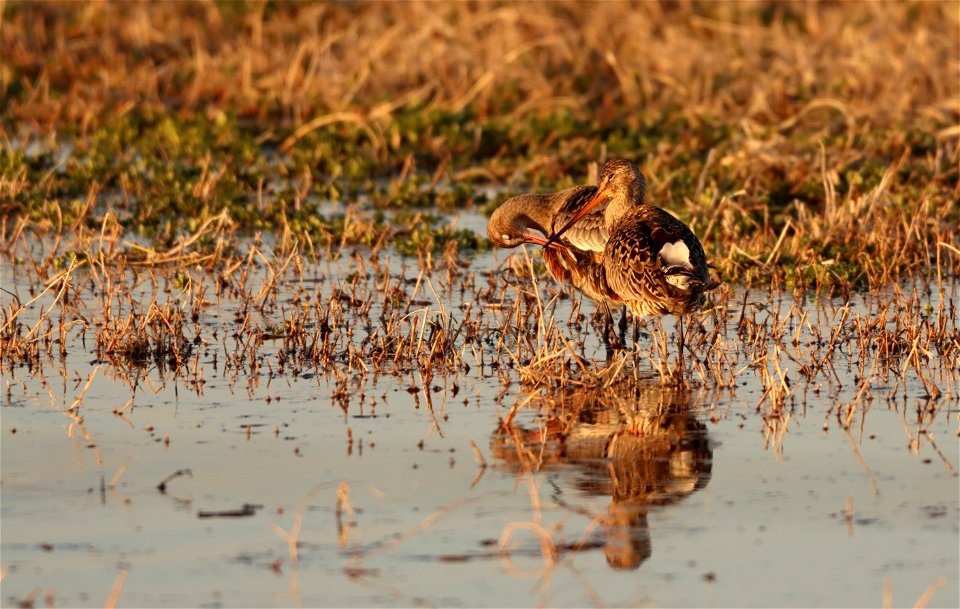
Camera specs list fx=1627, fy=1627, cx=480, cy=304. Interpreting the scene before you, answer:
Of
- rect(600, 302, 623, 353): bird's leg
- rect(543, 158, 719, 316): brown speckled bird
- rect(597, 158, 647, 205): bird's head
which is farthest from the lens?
rect(597, 158, 647, 205): bird's head

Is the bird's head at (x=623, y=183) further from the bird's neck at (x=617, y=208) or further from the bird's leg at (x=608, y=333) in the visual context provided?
the bird's leg at (x=608, y=333)

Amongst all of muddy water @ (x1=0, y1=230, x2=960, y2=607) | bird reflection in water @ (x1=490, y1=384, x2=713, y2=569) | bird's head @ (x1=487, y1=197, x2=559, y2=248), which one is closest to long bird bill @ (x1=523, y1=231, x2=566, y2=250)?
bird's head @ (x1=487, y1=197, x2=559, y2=248)

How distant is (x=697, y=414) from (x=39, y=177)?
322 inches

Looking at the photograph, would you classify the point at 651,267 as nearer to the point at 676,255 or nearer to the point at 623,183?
the point at 676,255

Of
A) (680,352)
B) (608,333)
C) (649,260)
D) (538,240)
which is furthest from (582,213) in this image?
(680,352)

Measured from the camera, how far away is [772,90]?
52.3ft

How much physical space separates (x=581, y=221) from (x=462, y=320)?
1022 millimetres

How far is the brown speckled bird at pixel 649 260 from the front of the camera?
8859 millimetres

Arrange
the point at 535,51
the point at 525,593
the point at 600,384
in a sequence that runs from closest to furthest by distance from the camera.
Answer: the point at 525,593
the point at 600,384
the point at 535,51

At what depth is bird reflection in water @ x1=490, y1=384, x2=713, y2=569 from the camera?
638cm

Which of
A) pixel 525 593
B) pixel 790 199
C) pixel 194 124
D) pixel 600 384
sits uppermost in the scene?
pixel 194 124

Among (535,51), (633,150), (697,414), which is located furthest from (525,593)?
(535,51)

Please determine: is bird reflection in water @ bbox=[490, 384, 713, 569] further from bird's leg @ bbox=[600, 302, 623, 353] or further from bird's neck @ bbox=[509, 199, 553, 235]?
bird's neck @ bbox=[509, 199, 553, 235]

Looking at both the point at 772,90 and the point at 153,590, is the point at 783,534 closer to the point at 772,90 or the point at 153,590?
the point at 153,590
